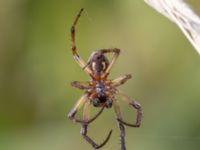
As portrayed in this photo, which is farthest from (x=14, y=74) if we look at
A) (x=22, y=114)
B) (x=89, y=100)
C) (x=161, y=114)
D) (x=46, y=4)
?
(x=89, y=100)

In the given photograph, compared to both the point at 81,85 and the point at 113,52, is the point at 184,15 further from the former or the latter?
the point at 81,85

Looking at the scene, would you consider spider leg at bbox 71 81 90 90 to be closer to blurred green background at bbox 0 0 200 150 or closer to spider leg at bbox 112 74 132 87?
spider leg at bbox 112 74 132 87

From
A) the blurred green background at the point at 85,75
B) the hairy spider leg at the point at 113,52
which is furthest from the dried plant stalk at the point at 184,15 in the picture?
the blurred green background at the point at 85,75

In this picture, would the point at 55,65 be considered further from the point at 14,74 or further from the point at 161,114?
the point at 161,114

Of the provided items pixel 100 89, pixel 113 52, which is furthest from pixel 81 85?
pixel 113 52

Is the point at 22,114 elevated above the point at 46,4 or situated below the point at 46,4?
below

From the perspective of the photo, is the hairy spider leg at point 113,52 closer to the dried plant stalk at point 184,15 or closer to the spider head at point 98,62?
the spider head at point 98,62
